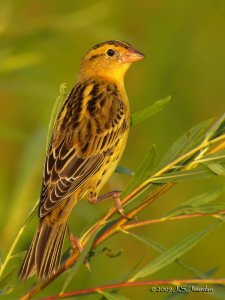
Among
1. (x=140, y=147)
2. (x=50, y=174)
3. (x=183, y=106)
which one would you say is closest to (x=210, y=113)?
(x=183, y=106)

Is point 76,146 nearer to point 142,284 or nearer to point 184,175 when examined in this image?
point 184,175

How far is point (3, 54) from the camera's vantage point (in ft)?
14.0

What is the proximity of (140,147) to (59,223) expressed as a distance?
2.21 m

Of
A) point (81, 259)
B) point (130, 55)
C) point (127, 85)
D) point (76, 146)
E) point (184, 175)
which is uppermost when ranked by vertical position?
point (127, 85)

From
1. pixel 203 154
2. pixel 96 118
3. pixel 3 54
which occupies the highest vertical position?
pixel 3 54

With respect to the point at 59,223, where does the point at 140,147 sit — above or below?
above

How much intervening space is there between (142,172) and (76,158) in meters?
0.90

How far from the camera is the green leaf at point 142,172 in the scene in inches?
119

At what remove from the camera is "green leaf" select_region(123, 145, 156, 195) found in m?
3.03

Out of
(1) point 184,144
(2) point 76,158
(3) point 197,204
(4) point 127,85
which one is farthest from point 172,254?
(4) point 127,85

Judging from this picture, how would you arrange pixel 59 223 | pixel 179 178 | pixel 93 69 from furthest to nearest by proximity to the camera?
pixel 93 69 → pixel 59 223 → pixel 179 178

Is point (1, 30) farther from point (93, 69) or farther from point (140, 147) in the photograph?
point (140, 147)

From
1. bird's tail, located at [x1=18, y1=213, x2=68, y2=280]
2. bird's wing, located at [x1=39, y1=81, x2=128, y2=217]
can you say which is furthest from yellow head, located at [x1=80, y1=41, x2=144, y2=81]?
bird's tail, located at [x1=18, y1=213, x2=68, y2=280]

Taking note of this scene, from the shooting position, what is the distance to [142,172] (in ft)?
9.98
